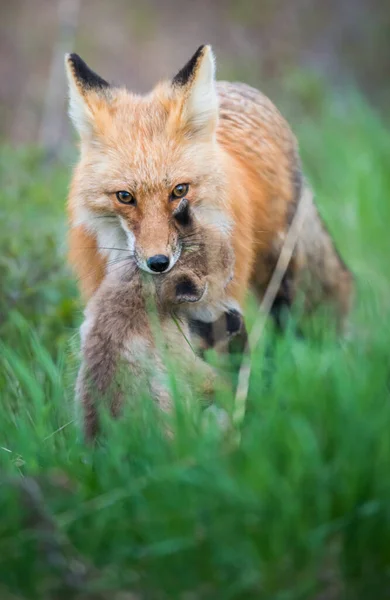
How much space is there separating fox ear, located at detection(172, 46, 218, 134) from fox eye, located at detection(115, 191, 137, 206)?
0.61 metres

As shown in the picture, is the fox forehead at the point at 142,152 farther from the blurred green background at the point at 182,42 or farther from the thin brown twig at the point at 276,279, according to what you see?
the blurred green background at the point at 182,42

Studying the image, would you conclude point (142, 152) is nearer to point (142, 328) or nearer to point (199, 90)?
point (199, 90)

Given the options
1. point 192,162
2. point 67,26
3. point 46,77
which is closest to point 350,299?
point 192,162

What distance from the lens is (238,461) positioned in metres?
3.16

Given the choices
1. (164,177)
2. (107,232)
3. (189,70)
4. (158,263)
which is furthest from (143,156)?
(158,263)

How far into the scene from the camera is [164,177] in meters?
4.66

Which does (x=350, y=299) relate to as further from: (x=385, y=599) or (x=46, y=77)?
(x=46, y=77)

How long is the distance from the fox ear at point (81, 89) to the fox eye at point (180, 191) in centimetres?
75

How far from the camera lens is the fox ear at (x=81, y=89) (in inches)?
198

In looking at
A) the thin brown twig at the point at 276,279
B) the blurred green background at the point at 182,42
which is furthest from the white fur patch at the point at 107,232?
the blurred green background at the point at 182,42

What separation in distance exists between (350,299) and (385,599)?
3.92m

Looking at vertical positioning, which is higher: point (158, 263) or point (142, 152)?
point (142, 152)

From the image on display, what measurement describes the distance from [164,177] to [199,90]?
26.9 inches

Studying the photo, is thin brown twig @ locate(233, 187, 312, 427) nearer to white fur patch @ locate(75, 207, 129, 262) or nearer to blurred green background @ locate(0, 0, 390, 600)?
blurred green background @ locate(0, 0, 390, 600)
